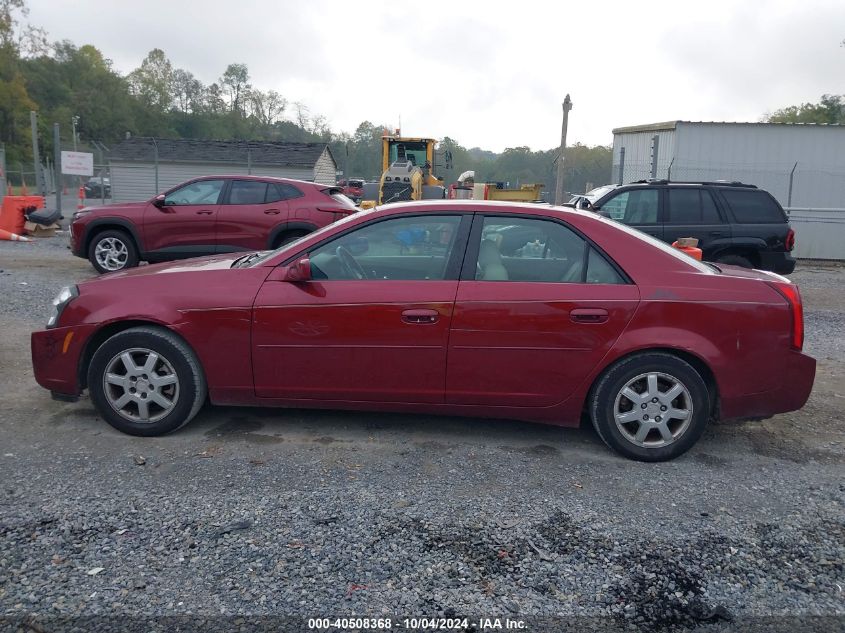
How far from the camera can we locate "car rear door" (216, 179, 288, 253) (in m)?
11.1

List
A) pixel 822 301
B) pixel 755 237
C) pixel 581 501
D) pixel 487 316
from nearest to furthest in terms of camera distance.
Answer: pixel 581 501 < pixel 487 316 < pixel 755 237 < pixel 822 301

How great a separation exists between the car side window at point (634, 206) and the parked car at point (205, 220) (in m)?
4.06

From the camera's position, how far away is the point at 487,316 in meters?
4.44

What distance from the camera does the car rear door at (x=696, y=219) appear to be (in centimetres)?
1019

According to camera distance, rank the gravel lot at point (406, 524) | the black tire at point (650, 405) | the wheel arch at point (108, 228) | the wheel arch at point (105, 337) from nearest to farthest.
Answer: the gravel lot at point (406, 524) < the black tire at point (650, 405) < the wheel arch at point (105, 337) < the wheel arch at point (108, 228)

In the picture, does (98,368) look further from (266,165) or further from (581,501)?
(266,165)

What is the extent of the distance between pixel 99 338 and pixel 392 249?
2.03 m

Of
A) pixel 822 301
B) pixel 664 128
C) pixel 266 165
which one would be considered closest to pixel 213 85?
pixel 266 165

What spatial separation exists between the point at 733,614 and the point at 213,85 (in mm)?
100615

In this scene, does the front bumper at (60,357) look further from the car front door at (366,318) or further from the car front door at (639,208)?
the car front door at (639,208)

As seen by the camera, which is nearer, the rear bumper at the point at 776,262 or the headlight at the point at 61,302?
the headlight at the point at 61,302

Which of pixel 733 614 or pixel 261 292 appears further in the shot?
pixel 261 292

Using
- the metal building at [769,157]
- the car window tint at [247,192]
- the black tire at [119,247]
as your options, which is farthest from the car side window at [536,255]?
the metal building at [769,157]

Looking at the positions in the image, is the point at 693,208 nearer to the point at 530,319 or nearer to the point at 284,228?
the point at 284,228
